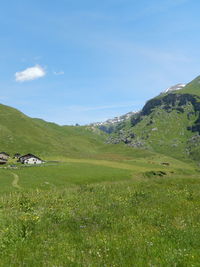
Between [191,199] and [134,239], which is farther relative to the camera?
[191,199]

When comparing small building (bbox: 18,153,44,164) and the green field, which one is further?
small building (bbox: 18,153,44,164)

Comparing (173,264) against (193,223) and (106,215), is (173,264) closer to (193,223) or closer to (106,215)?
(193,223)

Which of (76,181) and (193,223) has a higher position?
(193,223)

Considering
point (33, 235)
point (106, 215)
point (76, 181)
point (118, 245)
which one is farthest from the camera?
point (76, 181)

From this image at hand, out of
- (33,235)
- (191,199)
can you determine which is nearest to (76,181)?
(191,199)

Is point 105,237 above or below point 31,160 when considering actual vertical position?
above

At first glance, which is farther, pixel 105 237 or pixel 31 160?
pixel 31 160

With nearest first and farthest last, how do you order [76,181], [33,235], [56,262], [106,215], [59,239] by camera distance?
[56,262], [59,239], [33,235], [106,215], [76,181]

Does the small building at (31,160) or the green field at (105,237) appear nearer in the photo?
the green field at (105,237)

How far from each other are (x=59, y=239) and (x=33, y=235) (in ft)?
4.54

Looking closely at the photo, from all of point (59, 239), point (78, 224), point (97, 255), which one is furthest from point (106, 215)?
point (97, 255)

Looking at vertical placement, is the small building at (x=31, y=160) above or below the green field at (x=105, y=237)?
below

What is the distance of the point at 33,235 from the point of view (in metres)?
9.84

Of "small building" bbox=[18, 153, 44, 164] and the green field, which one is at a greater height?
the green field
